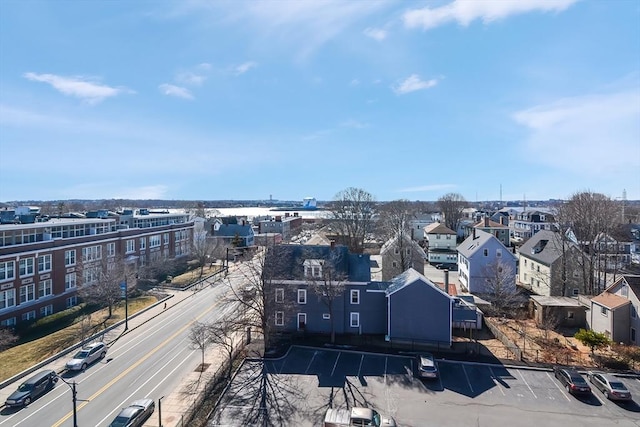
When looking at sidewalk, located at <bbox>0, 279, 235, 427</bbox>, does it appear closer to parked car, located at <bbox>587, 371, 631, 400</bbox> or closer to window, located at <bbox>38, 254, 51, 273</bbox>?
window, located at <bbox>38, 254, 51, 273</bbox>

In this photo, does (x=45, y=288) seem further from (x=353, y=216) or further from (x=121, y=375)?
(x=353, y=216)

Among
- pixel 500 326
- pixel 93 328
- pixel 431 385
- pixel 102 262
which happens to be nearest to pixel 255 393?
pixel 431 385

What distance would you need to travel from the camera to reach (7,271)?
129 feet

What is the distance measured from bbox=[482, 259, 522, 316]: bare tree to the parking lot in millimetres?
12847

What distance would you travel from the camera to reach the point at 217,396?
24266 millimetres

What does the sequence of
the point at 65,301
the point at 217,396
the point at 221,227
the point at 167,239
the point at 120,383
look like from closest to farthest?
1. the point at 217,396
2. the point at 120,383
3. the point at 65,301
4. the point at 167,239
5. the point at 221,227

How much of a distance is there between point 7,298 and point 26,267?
154 inches

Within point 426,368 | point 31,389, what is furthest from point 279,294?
point 31,389

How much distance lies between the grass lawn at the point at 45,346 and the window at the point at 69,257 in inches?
347

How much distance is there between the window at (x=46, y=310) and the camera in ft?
141

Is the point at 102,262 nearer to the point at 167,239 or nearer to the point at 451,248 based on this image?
the point at 167,239

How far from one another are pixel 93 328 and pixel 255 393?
22.5 meters

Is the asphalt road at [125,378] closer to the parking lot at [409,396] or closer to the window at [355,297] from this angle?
the parking lot at [409,396]

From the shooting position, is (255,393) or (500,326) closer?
(255,393)
